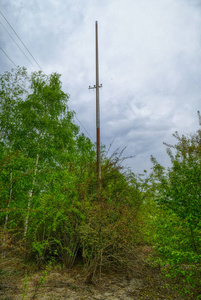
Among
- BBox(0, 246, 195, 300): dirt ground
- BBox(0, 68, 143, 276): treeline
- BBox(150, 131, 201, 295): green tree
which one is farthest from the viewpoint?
BBox(0, 68, 143, 276): treeline

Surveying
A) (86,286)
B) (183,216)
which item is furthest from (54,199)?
(183,216)

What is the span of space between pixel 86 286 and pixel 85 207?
197cm

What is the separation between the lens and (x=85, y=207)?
616cm

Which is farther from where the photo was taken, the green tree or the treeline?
the treeline

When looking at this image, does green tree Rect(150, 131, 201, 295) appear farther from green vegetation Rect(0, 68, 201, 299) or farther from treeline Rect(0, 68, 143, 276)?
treeline Rect(0, 68, 143, 276)

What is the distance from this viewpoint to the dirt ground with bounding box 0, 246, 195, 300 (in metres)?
4.68

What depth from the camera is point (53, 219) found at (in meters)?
6.63

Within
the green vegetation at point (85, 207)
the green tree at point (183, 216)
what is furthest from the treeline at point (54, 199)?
the green tree at point (183, 216)

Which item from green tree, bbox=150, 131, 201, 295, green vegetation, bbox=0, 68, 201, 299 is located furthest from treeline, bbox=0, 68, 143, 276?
green tree, bbox=150, 131, 201, 295

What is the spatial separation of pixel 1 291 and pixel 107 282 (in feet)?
8.67

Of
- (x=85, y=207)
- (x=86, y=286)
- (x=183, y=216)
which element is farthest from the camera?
(x=85, y=207)

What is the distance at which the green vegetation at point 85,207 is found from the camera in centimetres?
400

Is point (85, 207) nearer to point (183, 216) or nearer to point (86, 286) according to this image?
point (86, 286)

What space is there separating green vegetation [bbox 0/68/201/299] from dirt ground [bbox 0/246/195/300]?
29cm
